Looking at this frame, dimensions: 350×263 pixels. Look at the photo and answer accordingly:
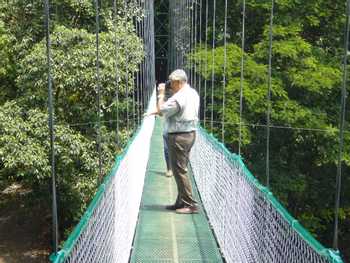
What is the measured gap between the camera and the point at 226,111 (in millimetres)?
7730

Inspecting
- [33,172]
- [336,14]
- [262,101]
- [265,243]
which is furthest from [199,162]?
[336,14]

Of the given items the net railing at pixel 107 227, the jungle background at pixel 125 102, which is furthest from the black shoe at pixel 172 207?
the jungle background at pixel 125 102

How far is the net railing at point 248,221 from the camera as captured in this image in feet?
4.72

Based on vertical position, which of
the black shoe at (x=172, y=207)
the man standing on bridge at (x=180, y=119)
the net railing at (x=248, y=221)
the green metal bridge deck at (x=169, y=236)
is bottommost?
the green metal bridge deck at (x=169, y=236)

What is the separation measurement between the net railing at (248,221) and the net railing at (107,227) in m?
0.44

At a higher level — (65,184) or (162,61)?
(162,61)

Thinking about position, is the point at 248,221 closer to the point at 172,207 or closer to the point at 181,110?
the point at 181,110

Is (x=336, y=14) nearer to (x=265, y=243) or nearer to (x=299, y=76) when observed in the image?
(x=299, y=76)

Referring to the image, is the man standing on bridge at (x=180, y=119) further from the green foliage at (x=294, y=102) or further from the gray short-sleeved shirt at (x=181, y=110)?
the green foliage at (x=294, y=102)

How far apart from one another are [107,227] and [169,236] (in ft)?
3.61

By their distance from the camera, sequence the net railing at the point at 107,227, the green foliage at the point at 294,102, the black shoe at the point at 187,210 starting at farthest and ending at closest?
1. the green foliage at the point at 294,102
2. the black shoe at the point at 187,210
3. the net railing at the point at 107,227

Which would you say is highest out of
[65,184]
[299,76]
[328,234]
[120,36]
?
[120,36]

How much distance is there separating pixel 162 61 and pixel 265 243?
19.7m

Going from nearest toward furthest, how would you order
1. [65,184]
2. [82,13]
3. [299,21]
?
[65,184], [82,13], [299,21]
